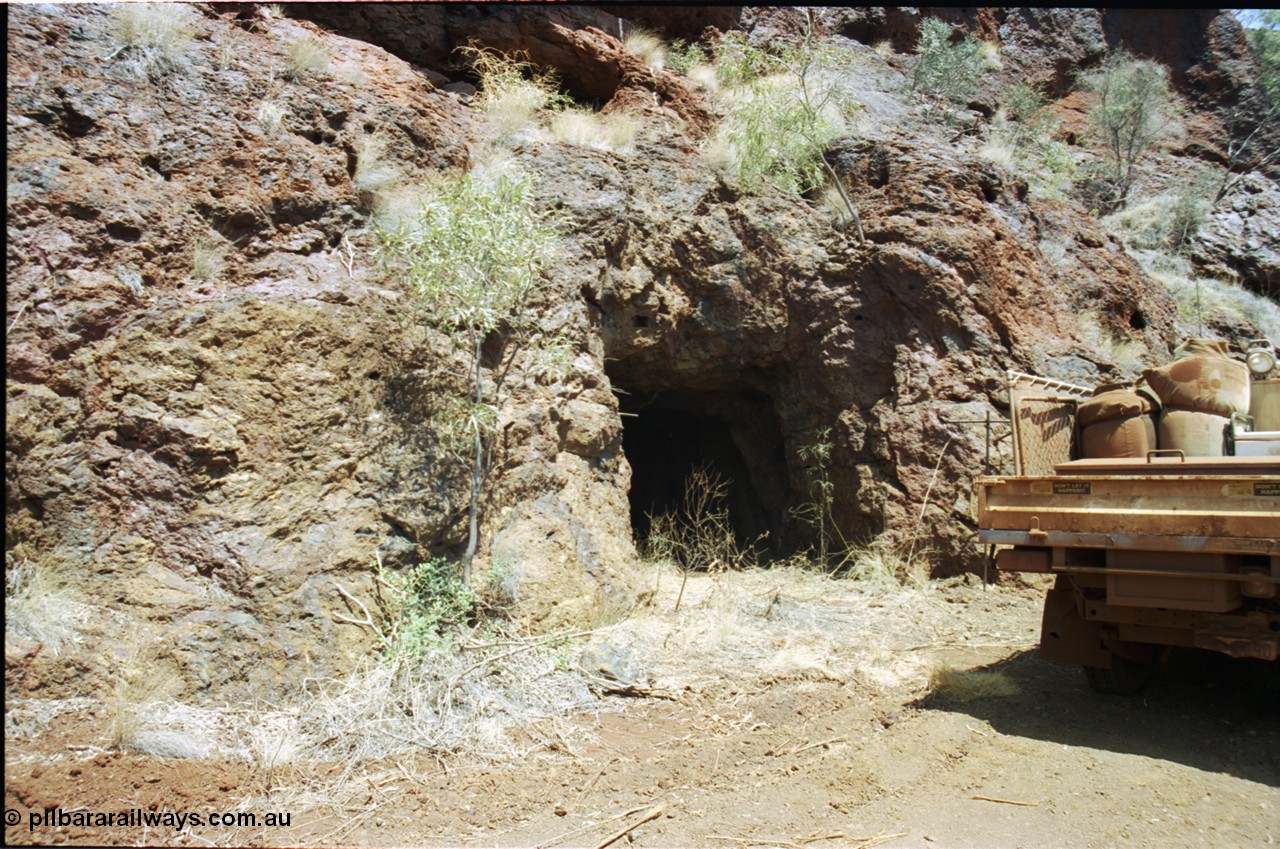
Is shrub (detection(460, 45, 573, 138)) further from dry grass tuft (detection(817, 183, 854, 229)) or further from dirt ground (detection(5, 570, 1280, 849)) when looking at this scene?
dirt ground (detection(5, 570, 1280, 849))

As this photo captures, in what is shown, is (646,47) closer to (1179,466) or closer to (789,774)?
(1179,466)

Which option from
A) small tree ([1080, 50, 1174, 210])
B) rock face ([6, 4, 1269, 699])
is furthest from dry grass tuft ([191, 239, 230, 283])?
small tree ([1080, 50, 1174, 210])

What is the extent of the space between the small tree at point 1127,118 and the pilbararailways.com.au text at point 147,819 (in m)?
16.0

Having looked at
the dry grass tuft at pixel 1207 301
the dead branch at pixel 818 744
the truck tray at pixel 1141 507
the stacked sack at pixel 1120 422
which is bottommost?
the dead branch at pixel 818 744

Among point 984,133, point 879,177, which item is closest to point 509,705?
point 879,177

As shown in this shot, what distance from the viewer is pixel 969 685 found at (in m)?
5.68

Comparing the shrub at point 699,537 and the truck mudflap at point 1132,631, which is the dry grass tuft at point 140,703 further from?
the truck mudflap at point 1132,631

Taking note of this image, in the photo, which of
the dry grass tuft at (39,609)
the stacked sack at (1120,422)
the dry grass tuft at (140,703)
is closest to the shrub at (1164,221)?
the stacked sack at (1120,422)

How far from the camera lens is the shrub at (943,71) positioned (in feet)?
46.1

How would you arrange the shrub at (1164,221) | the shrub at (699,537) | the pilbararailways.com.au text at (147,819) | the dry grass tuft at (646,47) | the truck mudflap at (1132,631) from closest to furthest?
the pilbararailways.com.au text at (147,819), the truck mudflap at (1132,631), the shrub at (699,537), the dry grass tuft at (646,47), the shrub at (1164,221)

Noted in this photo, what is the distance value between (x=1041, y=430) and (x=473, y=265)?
4.35m

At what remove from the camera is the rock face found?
5039 mm

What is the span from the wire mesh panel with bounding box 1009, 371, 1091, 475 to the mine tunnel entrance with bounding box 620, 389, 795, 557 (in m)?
4.28

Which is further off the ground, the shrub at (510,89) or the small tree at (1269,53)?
the small tree at (1269,53)
